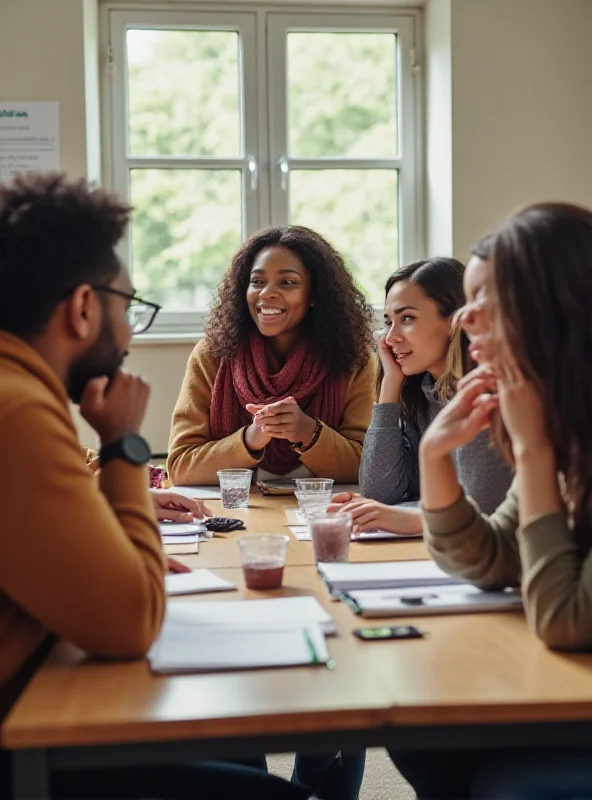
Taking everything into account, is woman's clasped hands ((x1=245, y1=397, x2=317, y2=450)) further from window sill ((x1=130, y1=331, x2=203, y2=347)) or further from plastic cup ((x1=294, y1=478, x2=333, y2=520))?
window sill ((x1=130, y1=331, x2=203, y2=347))

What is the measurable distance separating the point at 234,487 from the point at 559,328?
1.25 metres

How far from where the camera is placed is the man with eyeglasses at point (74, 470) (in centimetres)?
109

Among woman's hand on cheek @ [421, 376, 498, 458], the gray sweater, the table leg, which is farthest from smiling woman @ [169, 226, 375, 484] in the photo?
the table leg

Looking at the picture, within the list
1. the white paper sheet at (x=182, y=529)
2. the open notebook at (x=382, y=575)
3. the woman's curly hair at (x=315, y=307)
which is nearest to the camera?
the open notebook at (x=382, y=575)

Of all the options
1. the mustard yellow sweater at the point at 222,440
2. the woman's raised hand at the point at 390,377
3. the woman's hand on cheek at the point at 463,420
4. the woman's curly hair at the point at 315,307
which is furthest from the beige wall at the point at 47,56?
the woman's hand on cheek at the point at 463,420

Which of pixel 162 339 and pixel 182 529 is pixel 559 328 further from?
pixel 162 339

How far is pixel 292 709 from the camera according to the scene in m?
0.98

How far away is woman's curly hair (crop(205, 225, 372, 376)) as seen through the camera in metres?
2.95

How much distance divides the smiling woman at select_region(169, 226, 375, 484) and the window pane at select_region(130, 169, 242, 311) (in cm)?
139

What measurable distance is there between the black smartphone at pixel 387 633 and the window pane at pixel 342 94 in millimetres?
3495

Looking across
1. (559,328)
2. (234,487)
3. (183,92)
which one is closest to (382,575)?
(559,328)

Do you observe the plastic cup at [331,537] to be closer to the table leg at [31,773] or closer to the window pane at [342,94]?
the table leg at [31,773]

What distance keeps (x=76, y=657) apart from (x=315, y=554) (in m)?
0.60

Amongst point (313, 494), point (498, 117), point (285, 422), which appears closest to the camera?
point (313, 494)
